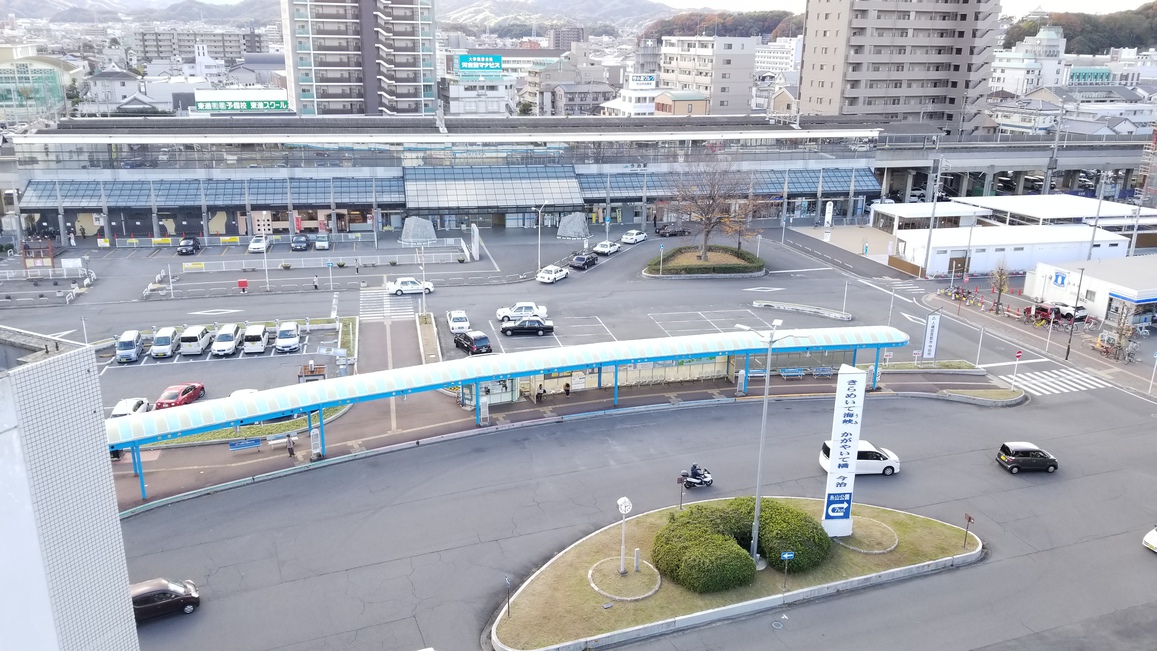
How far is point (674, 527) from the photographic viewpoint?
22.8 meters

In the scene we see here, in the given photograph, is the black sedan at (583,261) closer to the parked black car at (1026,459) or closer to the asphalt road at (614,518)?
the asphalt road at (614,518)

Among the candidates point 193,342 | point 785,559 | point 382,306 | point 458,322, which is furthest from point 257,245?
point 785,559

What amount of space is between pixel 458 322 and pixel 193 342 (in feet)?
39.9

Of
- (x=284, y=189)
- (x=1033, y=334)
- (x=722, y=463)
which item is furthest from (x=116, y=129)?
(x=1033, y=334)

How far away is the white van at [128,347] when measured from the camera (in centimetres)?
3669

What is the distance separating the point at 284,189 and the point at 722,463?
4454 cm

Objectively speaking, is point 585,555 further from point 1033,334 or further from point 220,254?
point 220,254

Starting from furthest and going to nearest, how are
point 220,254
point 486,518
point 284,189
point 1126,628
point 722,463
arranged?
point 284,189, point 220,254, point 722,463, point 486,518, point 1126,628

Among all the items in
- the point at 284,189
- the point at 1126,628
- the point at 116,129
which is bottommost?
the point at 1126,628

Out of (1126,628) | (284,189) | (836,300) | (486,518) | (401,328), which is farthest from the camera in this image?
(284,189)

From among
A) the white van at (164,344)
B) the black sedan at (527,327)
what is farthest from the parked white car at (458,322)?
the white van at (164,344)

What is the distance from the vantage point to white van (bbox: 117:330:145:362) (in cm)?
3669

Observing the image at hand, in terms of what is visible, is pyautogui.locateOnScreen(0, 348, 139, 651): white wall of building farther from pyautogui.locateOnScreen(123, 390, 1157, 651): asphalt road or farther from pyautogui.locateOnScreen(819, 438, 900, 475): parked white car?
pyautogui.locateOnScreen(819, 438, 900, 475): parked white car

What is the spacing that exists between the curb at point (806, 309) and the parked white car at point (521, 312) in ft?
40.7
